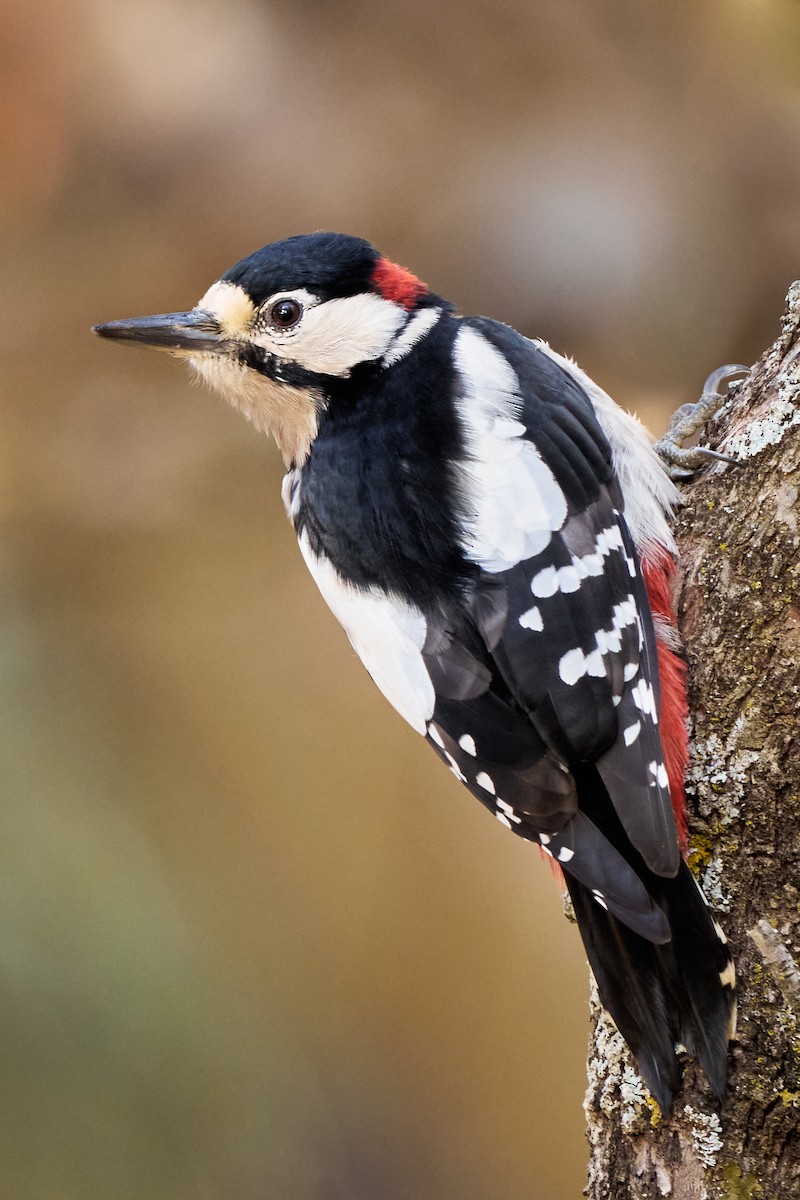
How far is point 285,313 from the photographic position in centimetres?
105

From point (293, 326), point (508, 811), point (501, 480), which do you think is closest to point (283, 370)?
point (293, 326)

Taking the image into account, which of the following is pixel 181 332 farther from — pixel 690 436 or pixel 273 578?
pixel 273 578

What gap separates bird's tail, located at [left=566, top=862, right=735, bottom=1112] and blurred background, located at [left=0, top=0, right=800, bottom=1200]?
2.63 ft

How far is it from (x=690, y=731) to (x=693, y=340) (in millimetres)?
817

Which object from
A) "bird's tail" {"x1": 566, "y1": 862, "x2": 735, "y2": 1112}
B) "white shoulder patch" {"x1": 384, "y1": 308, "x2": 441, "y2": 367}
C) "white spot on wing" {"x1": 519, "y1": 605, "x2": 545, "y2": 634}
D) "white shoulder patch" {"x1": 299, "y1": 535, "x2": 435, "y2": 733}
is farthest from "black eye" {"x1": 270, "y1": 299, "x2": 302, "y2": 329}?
"bird's tail" {"x1": 566, "y1": 862, "x2": 735, "y2": 1112}

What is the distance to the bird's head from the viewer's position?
3.45 ft

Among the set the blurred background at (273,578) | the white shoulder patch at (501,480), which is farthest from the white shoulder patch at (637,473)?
the blurred background at (273,578)

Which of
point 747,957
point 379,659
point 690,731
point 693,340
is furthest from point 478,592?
point 693,340

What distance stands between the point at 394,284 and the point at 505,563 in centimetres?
37

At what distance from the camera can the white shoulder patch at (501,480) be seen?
0.95 m

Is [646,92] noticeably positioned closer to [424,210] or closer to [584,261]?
[584,261]

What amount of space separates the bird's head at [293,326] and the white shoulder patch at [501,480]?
0.42 feet

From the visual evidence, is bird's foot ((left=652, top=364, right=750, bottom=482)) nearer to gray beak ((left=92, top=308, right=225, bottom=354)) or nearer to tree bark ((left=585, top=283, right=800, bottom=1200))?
tree bark ((left=585, top=283, right=800, bottom=1200))

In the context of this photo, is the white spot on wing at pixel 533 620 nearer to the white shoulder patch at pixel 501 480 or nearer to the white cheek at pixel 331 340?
the white shoulder patch at pixel 501 480
